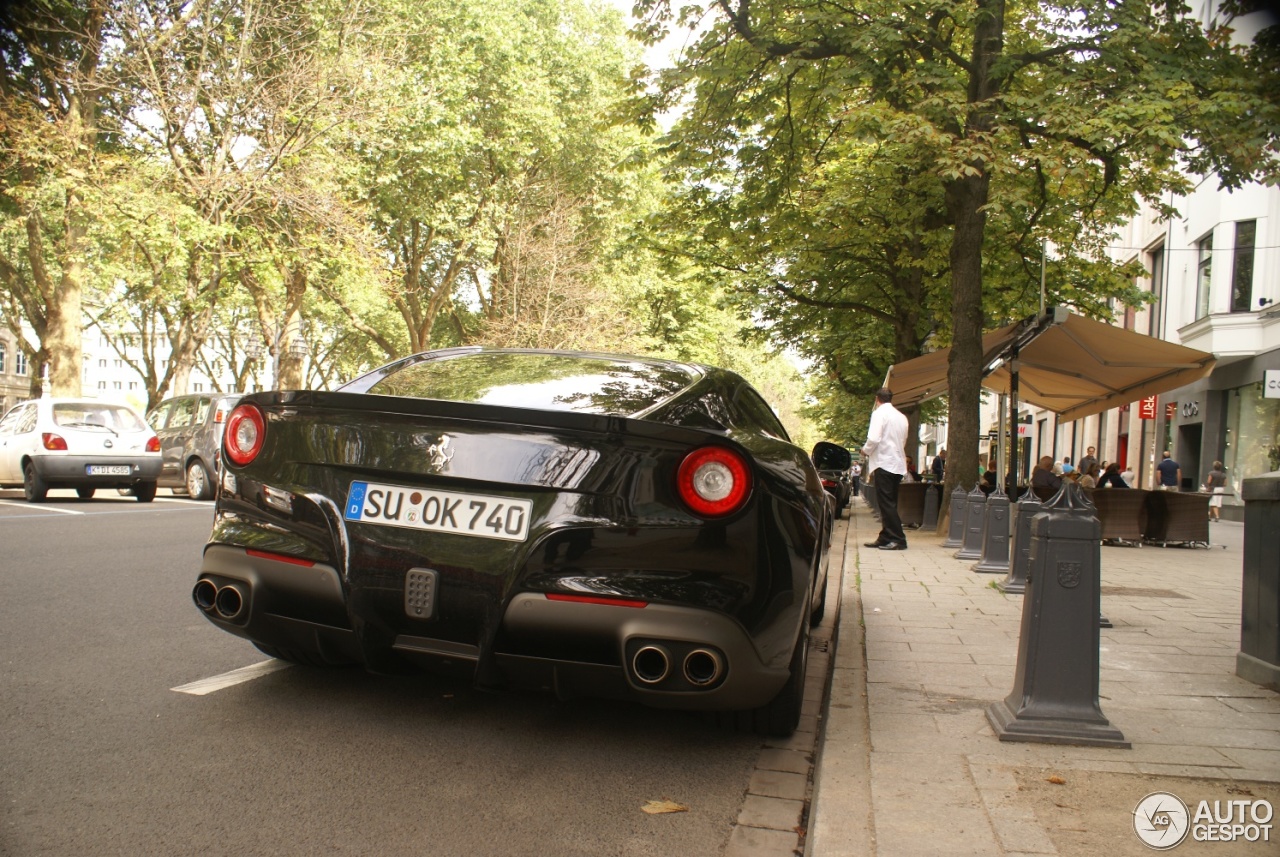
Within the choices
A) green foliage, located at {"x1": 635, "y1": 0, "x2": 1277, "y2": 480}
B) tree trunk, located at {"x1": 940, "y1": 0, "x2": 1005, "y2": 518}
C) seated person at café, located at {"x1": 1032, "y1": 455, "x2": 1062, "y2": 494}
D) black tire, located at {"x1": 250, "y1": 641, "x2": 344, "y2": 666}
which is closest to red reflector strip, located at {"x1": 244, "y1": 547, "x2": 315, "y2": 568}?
black tire, located at {"x1": 250, "y1": 641, "x2": 344, "y2": 666}

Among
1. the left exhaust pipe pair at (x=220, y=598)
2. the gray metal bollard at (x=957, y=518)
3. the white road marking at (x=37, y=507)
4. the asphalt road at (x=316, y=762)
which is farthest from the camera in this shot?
the gray metal bollard at (x=957, y=518)

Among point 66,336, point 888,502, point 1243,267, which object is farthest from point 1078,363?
point 66,336

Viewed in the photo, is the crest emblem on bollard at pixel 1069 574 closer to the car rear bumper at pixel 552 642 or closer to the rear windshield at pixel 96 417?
the car rear bumper at pixel 552 642

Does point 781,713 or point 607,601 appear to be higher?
point 607,601

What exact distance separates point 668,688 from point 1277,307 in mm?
24582

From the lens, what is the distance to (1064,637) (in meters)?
3.85

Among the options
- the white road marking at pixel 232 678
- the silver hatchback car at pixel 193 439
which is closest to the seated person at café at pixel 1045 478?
→ the silver hatchback car at pixel 193 439

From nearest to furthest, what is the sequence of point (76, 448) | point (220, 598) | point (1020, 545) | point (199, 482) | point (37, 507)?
point (220, 598) → point (1020, 545) → point (37, 507) → point (76, 448) → point (199, 482)

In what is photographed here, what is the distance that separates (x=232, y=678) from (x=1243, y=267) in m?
25.9

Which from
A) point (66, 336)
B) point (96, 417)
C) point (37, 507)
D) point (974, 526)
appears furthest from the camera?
point (66, 336)

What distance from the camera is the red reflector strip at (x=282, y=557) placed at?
Answer: 11.5 feet

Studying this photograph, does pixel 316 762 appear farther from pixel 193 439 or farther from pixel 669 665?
pixel 193 439

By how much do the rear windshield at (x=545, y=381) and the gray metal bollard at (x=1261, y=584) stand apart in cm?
262

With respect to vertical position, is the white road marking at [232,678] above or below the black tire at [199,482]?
below
